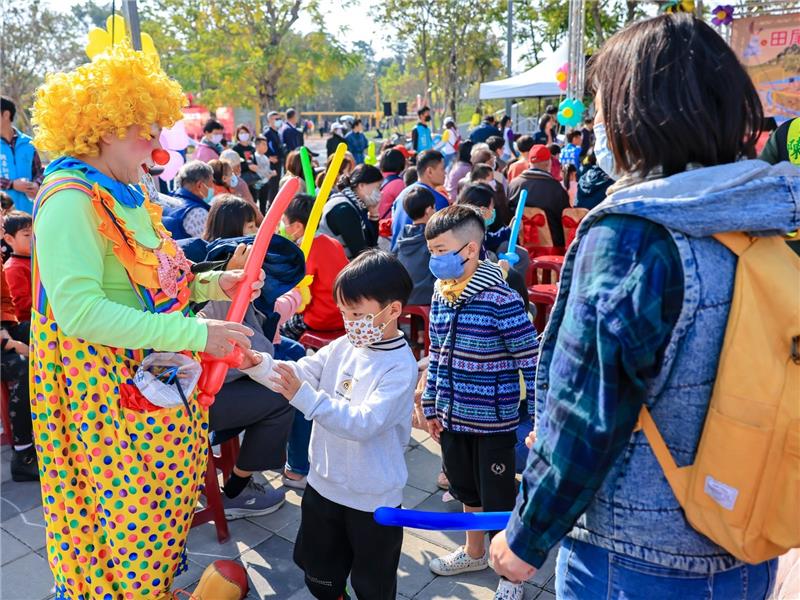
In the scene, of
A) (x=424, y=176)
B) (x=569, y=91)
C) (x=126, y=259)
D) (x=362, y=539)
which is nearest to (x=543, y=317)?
(x=424, y=176)

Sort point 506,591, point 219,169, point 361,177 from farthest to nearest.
Result: 1. point 219,169
2. point 361,177
3. point 506,591

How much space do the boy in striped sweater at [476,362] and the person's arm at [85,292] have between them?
1054 mm

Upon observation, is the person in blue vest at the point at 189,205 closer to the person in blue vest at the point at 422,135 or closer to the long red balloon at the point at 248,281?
the long red balloon at the point at 248,281

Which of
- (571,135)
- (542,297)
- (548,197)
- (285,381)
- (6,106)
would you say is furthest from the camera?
(571,135)

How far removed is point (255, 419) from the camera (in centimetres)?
296

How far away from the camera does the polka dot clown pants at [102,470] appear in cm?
195

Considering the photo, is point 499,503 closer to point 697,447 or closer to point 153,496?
point 153,496

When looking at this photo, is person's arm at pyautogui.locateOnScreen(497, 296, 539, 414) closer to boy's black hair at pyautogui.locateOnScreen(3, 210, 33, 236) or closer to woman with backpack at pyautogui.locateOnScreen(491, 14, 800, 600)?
woman with backpack at pyautogui.locateOnScreen(491, 14, 800, 600)

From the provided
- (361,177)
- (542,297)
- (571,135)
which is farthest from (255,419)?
(571,135)

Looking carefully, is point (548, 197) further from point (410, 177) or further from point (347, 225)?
point (347, 225)

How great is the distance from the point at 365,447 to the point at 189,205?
9.79 feet

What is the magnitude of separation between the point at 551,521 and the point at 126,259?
4.49 ft

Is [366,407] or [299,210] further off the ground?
[299,210]

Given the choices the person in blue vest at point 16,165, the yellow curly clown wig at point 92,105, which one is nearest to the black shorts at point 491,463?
the yellow curly clown wig at point 92,105
